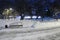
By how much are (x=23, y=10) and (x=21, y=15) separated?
5.53ft

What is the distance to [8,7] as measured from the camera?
26.8m

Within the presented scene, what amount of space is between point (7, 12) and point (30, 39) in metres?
17.8

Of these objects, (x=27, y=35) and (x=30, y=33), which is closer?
(x=27, y=35)

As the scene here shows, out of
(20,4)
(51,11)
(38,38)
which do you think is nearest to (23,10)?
(20,4)

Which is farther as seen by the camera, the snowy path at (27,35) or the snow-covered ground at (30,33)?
the snow-covered ground at (30,33)

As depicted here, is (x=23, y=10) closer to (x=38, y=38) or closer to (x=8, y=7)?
(x=8, y=7)

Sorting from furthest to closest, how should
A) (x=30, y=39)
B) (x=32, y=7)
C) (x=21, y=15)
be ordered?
(x=32, y=7), (x=21, y=15), (x=30, y=39)

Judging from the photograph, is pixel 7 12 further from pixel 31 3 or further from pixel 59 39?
pixel 59 39

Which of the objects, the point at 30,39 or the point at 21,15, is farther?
the point at 21,15

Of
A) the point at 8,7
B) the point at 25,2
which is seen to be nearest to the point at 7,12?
the point at 8,7

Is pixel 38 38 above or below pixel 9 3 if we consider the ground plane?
below

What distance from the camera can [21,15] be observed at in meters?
24.5

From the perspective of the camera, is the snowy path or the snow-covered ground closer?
the snowy path

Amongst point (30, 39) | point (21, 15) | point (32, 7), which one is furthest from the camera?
point (32, 7)
